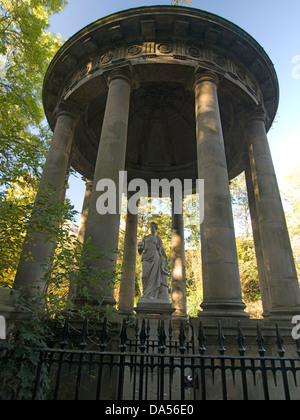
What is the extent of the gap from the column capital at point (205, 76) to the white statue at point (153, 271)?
27.4 ft

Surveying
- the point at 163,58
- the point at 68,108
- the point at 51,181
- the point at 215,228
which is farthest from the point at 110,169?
the point at 163,58

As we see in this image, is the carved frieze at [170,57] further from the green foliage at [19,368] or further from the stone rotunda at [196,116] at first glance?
the green foliage at [19,368]

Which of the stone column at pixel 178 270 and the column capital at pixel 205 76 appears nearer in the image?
the column capital at pixel 205 76

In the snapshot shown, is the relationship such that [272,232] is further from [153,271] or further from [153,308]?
[153,308]

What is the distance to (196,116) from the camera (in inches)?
447

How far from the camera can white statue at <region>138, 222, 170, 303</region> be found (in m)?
12.8

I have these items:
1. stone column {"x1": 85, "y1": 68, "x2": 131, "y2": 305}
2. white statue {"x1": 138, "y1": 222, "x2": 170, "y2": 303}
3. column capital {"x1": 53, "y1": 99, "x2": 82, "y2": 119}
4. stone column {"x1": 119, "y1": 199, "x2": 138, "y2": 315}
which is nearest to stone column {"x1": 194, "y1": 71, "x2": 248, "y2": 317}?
stone column {"x1": 85, "y1": 68, "x2": 131, "y2": 305}

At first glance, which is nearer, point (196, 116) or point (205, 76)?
point (196, 116)

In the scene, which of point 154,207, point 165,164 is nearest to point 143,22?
point 165,164

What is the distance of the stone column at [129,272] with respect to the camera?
55.4ft

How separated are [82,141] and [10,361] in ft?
57.5

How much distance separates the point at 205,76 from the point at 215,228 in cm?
772

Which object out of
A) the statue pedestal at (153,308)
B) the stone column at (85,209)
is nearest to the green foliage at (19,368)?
the statue pedestal at (153,308)

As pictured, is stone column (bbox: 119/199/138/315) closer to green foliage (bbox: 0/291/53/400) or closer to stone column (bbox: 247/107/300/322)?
stone column (bbox: 247/107/300/322)
